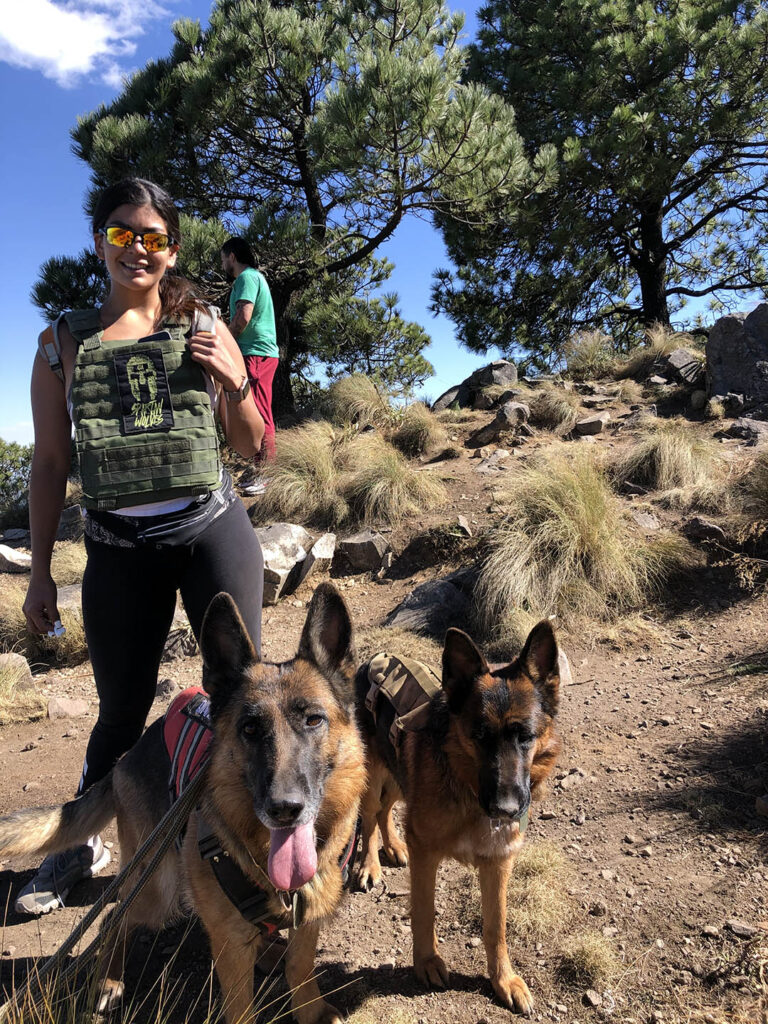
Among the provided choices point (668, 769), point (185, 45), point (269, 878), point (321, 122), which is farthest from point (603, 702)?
point (185, 45)

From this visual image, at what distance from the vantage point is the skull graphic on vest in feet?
7.36

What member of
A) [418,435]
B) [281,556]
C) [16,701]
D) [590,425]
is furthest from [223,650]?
[590,425]

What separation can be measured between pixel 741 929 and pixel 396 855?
1565mm

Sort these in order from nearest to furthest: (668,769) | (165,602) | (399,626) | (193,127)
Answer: (165,602) → (668,769) → (399,626) → (193,127)

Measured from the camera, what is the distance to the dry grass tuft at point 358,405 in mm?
10586

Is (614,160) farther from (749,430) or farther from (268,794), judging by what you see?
(268,794)

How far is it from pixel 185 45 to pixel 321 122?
3.67 metres

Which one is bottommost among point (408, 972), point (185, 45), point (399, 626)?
point (408, 972)

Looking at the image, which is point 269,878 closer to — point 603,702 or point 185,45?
point 603,702

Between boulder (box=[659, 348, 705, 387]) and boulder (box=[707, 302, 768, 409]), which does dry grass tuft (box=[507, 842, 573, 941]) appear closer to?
boulder (box=[707, 302, 768, 409])

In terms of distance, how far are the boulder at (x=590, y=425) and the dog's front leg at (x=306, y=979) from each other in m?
8.31

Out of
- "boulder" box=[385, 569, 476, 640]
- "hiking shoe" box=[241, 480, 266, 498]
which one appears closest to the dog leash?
"boulder" box=[385, 569, 476, 640]

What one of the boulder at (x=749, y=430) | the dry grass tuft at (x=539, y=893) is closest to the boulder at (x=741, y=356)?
the boulder at (x=749, y=430)

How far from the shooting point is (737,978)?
2314mm
